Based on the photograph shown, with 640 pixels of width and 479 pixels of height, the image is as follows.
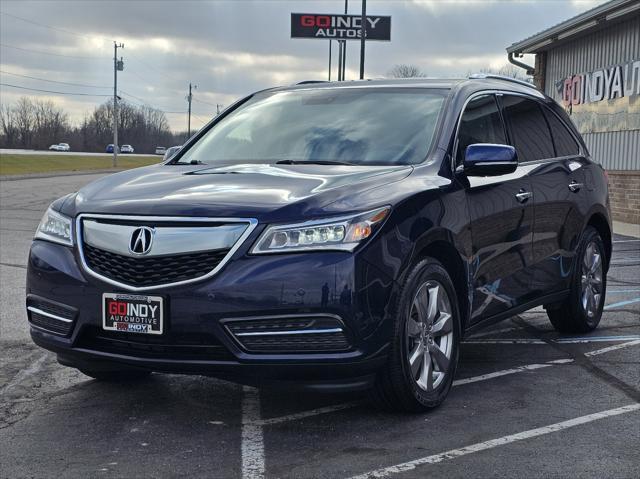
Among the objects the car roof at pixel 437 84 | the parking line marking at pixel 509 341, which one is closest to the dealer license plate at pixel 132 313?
the car roof at pixel 437 84

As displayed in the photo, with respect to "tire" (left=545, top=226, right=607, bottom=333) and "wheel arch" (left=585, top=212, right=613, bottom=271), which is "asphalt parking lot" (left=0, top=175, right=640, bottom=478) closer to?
"tire" (left=545, top=226, right=607, bottom=333)

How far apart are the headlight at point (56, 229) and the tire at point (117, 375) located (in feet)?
3.12

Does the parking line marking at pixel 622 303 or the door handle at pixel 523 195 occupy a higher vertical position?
the door handle at pixel 523 195

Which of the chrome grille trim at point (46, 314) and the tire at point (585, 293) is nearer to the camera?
the chrome grille trim at point (46, 314)

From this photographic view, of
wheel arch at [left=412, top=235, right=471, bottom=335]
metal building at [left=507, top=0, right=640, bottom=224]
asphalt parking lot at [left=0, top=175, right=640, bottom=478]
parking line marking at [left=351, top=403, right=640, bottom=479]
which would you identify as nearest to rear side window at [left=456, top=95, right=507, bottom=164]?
wheel arch at [left=412, top=235, right=471, bottom=335]

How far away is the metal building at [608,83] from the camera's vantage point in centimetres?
1861

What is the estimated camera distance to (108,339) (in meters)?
4.21

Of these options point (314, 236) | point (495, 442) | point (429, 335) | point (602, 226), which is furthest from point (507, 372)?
point (314, 236)

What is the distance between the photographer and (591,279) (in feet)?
22.6

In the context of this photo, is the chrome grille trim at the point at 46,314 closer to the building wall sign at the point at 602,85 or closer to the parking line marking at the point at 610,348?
the parking line marking at the point at 610,348

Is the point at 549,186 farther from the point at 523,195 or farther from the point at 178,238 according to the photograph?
the point at 178,238

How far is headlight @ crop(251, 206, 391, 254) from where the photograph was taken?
3.95 metres

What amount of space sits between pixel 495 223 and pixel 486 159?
455mm

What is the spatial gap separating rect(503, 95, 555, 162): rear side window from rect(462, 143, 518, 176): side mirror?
0.90m
